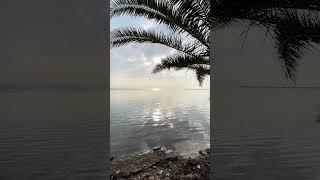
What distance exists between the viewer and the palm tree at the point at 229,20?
444 centimetres

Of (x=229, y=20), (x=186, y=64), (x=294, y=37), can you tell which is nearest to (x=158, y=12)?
(x=186, y=64)

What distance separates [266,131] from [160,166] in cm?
299

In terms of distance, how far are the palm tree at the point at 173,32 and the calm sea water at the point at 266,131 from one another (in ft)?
3.64

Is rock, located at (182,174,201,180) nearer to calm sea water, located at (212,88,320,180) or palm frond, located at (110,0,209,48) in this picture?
calm sea water, located at (212,88,320,180)

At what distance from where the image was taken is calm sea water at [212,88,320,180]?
504 centimetres

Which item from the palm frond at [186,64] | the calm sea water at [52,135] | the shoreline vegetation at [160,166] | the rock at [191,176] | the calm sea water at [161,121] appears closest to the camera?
the calm sea water at [52,135]

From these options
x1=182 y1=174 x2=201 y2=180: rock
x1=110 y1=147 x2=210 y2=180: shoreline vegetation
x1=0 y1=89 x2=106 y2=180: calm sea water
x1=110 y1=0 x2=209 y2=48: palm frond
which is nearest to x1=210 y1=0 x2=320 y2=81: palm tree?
x1=110 y1=0 x2=209 y2=48: palm frond

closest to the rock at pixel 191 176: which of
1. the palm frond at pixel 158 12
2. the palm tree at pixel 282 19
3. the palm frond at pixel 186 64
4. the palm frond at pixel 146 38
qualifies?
the palm frond at pixel 186 64

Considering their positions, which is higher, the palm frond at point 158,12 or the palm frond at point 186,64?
the palm frond at point 158,12

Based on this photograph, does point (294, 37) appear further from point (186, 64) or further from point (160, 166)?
point (160, 166)

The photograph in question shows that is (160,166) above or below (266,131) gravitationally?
below

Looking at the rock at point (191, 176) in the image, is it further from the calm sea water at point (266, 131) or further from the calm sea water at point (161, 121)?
the calm sea water at point (266, 131)

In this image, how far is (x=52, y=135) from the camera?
14.4 feet

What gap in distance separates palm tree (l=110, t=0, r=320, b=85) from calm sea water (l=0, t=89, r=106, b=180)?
5.14 feet
